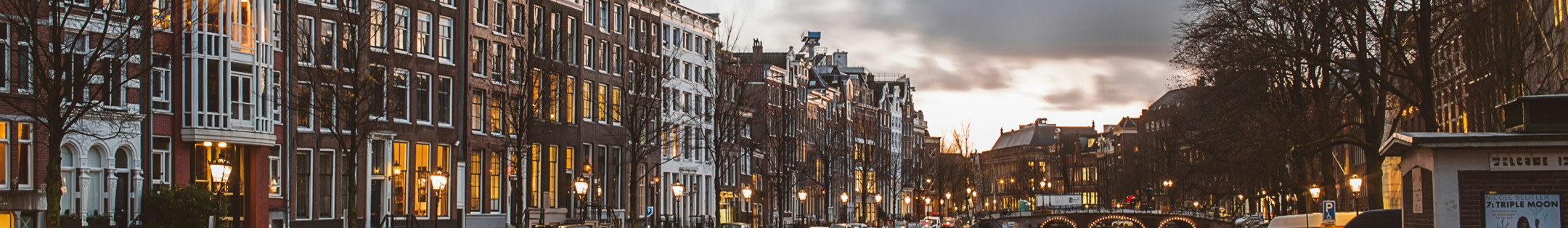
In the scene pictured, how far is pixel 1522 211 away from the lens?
2516 cm

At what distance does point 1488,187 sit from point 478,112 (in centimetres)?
4318

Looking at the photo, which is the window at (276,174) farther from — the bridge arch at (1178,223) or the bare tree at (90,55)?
the bridge arch at (1178,223)

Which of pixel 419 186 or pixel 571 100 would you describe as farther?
pixel 571 100

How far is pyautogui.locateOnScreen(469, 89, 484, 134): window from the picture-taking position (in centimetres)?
6384

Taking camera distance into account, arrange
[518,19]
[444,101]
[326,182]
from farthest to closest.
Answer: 1. [518,19]
2. [444,101]
3. [326,182]

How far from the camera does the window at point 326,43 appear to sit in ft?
172

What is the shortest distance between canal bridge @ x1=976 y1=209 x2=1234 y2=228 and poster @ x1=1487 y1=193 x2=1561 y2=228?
116 metres

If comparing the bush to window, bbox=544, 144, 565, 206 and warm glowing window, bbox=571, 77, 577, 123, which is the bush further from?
warm glowing window, bbox=571, 77, 577, 123

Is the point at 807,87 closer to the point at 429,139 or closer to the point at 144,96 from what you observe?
the point at 429,139

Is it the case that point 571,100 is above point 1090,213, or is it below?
above

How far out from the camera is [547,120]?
67938mm

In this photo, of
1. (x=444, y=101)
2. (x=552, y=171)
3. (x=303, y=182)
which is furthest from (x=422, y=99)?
(x=552, y=171)

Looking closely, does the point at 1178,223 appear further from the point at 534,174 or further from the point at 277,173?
the point at 277,173

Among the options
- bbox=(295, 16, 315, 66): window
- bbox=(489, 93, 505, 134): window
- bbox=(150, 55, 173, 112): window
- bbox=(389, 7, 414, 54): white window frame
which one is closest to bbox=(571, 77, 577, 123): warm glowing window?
bbox=(489, 93, 505, 134): window
